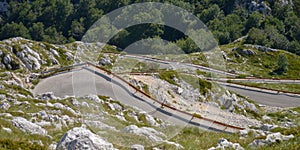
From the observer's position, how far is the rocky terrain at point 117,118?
21.2 m

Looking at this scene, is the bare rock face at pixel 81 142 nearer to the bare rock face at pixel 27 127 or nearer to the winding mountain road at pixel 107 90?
the bare rock face at pixel 27 127

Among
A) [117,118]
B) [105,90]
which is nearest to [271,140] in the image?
[117,118]

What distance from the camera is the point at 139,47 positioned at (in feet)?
636

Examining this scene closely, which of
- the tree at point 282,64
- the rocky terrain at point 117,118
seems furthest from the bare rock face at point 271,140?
the tree at point 282,64

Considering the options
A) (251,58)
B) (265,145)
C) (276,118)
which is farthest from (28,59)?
(251,58)

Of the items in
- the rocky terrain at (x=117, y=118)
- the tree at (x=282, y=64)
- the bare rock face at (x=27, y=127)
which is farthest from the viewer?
the tree at (x=282, y=64)

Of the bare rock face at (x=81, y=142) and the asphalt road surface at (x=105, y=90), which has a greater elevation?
the bare rock face at (x=81, y=142)

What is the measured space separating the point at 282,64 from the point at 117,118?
123146 mm

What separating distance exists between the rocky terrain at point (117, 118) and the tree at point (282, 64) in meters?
79.2

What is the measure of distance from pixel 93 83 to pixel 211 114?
17717 millimetres

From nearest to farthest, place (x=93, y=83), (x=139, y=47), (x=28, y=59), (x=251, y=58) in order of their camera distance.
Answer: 1. (x=93, y=83)
2. (x=28, y=59)
3. (x=251, y=58)
4. (x=139, y=47)

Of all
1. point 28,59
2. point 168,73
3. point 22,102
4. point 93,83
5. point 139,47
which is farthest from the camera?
point 139,47

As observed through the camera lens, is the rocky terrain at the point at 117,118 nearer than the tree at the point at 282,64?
Yes

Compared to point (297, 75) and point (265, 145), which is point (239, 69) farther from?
point (265, 145)
